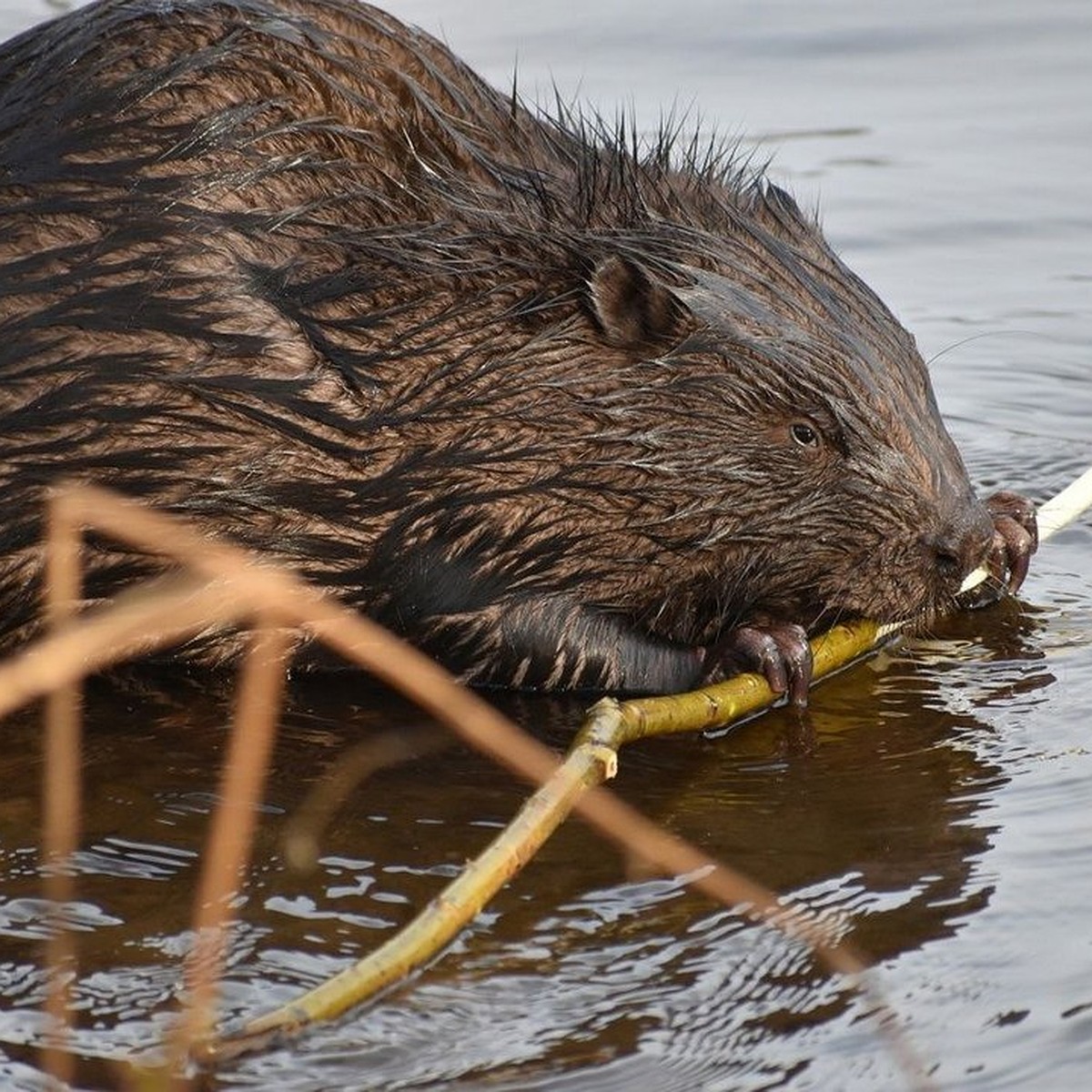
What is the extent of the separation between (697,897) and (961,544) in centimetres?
113

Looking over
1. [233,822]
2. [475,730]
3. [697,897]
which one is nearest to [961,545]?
[475,730]

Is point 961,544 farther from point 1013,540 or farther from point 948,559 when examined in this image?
point 1013,540

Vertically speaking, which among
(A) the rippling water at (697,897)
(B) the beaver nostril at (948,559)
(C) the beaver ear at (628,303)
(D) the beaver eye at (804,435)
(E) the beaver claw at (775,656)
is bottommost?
(A) the rippling water at (697,897)

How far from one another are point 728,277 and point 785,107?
12.0 feet

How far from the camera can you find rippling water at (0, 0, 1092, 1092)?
3.29 meters

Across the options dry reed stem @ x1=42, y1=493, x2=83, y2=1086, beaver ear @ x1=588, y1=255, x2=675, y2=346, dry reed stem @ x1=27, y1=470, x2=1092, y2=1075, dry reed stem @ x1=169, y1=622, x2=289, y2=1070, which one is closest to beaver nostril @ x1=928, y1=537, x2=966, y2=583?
dry reed stem @ x1=27, y1=470, x2=1092, y2=1075

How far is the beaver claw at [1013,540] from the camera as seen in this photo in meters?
4.89

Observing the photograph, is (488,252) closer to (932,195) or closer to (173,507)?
(173,507)

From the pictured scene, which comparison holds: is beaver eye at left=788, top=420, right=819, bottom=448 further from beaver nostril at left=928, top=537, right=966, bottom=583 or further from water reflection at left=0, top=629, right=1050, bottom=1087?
water reflection at left=0, top=629, right=1050, bottom=1087

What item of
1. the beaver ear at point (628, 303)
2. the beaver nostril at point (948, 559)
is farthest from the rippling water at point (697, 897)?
the beaver ear at point (628, 303)

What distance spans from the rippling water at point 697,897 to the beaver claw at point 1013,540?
11 centimetres

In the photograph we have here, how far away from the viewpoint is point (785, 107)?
26.8 ft

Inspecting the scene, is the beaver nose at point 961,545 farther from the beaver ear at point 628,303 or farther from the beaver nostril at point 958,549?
the beaver ear at point 628,303

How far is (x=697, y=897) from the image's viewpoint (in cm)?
377
